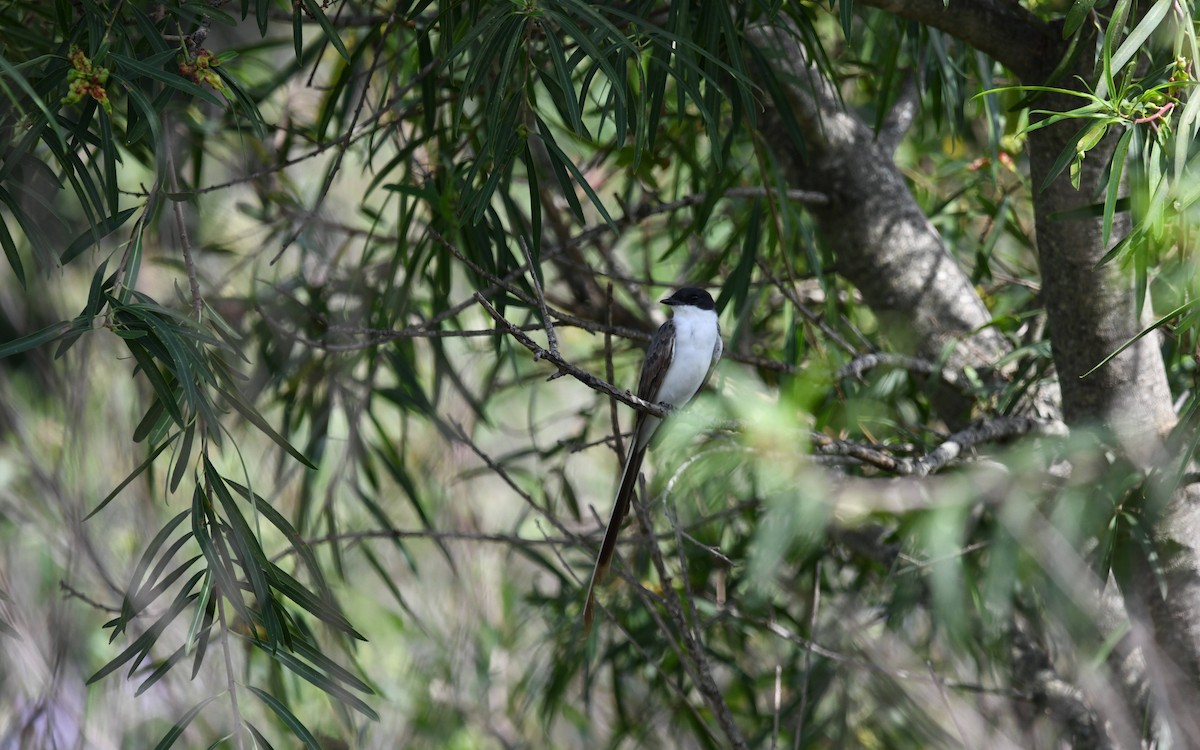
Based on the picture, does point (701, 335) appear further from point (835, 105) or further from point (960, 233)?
point (960, 233)

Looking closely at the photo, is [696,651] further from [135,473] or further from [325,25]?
[325,25]

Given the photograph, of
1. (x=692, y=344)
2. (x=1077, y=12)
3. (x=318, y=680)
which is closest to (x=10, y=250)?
(x=318, y=680)

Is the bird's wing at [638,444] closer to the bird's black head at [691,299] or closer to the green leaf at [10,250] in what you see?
the bird's black head at [691,299]

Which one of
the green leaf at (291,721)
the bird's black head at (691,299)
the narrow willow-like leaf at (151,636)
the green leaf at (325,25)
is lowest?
the green leaf at (291,721)

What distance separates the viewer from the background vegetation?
1726 mm

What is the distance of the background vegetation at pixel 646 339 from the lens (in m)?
1.73

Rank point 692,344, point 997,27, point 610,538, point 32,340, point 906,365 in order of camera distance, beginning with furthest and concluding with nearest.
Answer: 1. point 692,344
2. point 906,365
3. point 610,538
4. point 997,27
5. point 32,340

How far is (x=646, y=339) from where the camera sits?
285cm

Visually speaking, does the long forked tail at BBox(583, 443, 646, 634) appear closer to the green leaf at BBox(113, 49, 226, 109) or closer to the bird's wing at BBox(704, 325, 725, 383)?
the bird's wing at BBox(704, 325, 725, 383)

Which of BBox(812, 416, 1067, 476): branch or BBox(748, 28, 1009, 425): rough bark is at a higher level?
BBox(748, 28, 1009, 425): rough bark

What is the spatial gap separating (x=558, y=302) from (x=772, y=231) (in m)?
0.81

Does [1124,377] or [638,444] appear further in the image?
[638,444]

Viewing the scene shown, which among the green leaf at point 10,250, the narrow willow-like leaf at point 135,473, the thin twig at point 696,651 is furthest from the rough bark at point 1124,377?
the green leaf at point 10,250

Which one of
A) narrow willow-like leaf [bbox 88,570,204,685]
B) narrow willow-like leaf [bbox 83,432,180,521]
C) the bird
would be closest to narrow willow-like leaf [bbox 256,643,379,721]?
narrow willow-like leaf [bbox 88,570,204,685]
